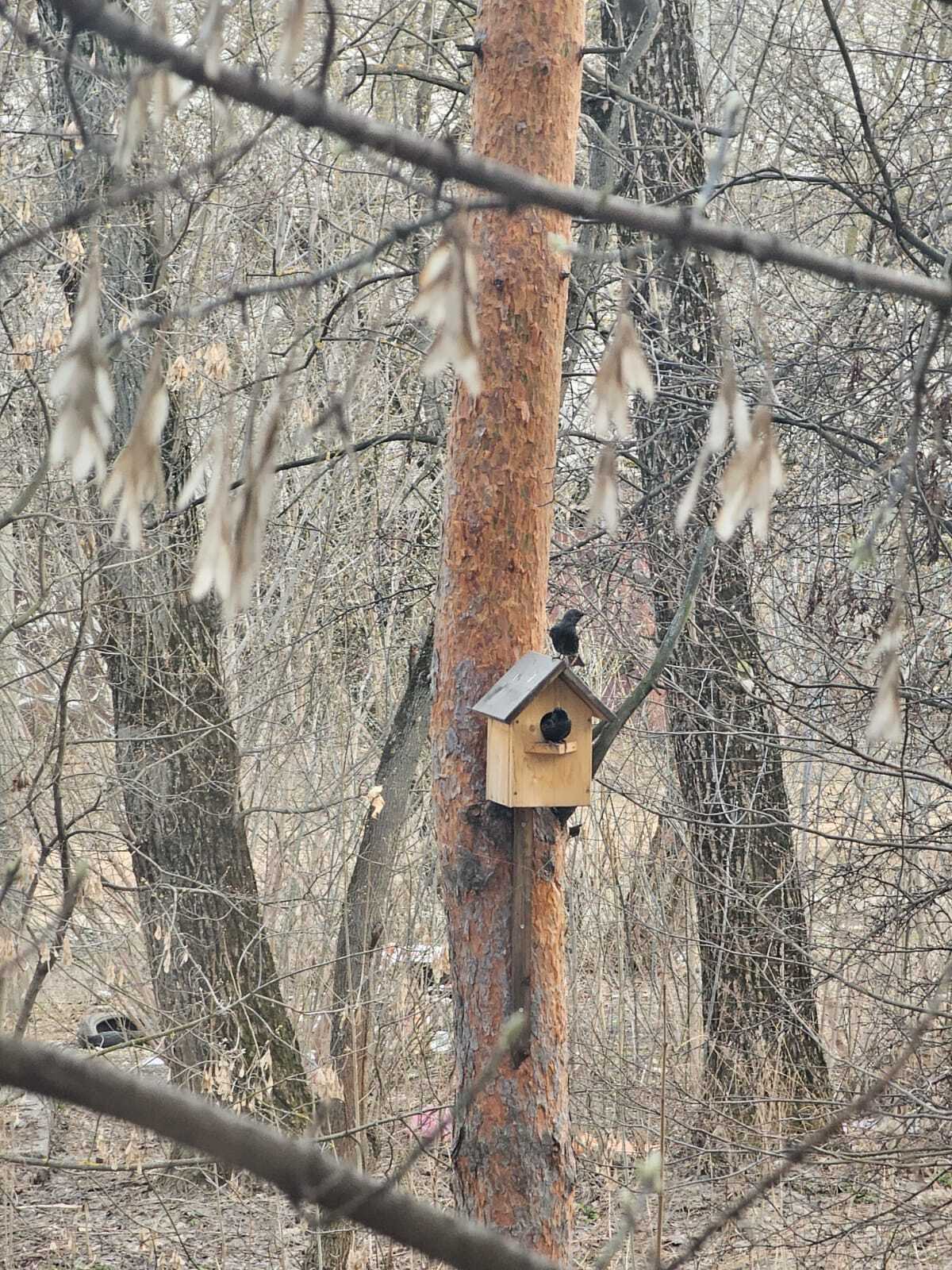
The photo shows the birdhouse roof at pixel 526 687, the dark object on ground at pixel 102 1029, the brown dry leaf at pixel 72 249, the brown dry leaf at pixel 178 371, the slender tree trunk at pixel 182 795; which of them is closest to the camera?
the birdhouse roof at pixel 526 687

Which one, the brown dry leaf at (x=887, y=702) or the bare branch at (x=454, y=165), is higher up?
the bare branch at (x=454, y=165)

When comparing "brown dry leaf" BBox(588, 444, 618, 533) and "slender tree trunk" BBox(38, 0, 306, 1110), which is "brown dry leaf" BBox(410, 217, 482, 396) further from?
"slender tree trunk" BBox(38, 0, 306, 1110)

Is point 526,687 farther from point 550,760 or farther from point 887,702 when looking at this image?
point 887,702

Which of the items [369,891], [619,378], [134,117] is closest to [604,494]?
[619,378]

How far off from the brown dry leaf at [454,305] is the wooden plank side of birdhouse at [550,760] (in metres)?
2.60

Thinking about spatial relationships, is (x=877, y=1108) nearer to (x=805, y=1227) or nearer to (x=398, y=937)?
(x=805, y=1227)

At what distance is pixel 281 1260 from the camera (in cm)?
507

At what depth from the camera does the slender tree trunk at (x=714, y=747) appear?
232 inches

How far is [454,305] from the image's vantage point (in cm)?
117

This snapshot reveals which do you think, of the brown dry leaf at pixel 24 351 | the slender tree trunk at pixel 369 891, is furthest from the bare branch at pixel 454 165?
the slender tree trunk at pixel 369 891

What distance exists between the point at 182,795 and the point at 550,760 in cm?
294

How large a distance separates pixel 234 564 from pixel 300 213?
616 centimetres

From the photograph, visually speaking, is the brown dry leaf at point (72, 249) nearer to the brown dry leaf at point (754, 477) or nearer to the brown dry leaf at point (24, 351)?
the brown dry leaf at point (24, 351)

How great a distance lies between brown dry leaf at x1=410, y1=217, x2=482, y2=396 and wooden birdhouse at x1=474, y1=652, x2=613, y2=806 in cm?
257
